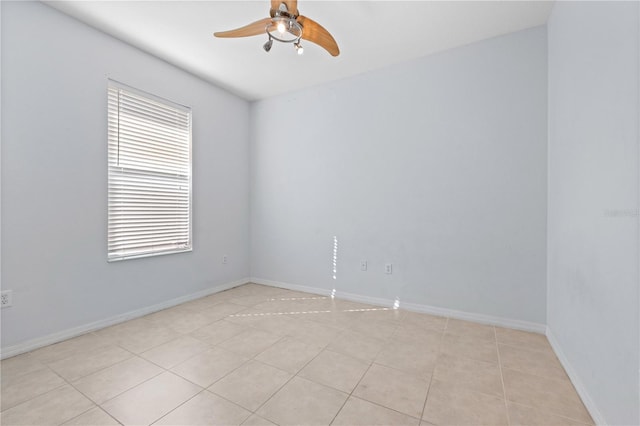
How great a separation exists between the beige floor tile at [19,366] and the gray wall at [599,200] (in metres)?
3.45

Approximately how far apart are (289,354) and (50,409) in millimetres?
1419

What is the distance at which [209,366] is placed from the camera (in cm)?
200

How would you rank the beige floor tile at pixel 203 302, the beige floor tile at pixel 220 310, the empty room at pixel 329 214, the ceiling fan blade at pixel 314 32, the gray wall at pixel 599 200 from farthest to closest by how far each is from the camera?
the beige floor tile at pixel 203 302 < the beige floor tile at pixel 220 310 < the ceiling fan blade at pixel 314 32 < the empty room at pixel 329 214 < the gray wall at pixel 599 200

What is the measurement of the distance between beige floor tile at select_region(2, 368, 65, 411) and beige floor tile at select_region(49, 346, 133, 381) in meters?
0.05

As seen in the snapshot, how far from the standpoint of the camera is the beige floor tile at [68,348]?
210 cm

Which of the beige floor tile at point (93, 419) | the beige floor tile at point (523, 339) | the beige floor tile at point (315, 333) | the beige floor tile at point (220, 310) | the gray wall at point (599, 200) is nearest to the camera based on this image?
the gray wall at point (599, 200)

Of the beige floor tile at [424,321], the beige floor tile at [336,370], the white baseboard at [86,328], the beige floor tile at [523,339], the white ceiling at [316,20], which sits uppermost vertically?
the white ceiling at [316,20]

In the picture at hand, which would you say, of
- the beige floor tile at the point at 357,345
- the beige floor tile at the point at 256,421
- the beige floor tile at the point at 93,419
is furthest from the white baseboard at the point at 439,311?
the beige floor tile at the point at 93,419

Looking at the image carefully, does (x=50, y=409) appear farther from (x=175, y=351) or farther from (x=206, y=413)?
(x=206, y=413)

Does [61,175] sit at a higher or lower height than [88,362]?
higher

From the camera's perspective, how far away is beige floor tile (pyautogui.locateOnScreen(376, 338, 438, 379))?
6.46 ft

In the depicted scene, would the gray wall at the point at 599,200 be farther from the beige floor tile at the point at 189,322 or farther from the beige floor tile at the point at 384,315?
the beige floor tile at the point at 189,322

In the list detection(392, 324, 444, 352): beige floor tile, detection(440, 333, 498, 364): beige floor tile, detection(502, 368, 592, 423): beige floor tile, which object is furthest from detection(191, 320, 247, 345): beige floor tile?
detection(502, 368, 592, 423): beige floor tile

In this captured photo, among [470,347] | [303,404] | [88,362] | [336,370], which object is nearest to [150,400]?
[88,362]
